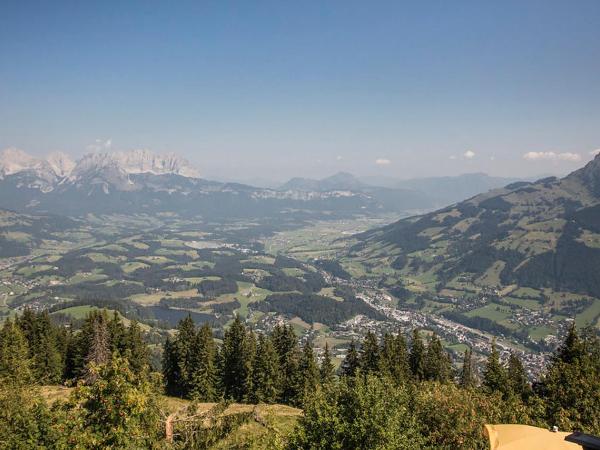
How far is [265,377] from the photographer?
65312mm

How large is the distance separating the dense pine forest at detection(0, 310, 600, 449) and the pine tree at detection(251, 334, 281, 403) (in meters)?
0.17

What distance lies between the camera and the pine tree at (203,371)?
6531cm

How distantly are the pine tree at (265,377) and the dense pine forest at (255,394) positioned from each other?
0.17 metres

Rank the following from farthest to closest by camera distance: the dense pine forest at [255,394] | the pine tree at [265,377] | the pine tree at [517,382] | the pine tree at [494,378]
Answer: the pine tree at [265,377] < the pine tree at [517,382] < the pine tree at [494,378] < the dense pine forest at [255,394]

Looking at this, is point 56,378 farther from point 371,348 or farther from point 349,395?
point 349,395

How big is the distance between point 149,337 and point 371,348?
11408 cm

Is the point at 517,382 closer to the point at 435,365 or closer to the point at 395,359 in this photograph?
the point at 435,365

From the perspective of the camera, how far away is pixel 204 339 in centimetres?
6850

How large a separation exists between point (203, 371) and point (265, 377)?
384 inches

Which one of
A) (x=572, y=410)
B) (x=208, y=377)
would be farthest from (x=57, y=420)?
(x=208, y=377)

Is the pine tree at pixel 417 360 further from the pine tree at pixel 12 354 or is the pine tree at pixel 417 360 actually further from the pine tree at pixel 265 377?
the pine tree at pixel 12 354

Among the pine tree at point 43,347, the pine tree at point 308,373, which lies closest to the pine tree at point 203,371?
the pine tree at point 308,373

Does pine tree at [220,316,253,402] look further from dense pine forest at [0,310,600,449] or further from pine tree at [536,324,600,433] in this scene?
pine tree at [536,324,600,433]

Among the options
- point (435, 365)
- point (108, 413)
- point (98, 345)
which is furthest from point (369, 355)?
point (108, 413)
